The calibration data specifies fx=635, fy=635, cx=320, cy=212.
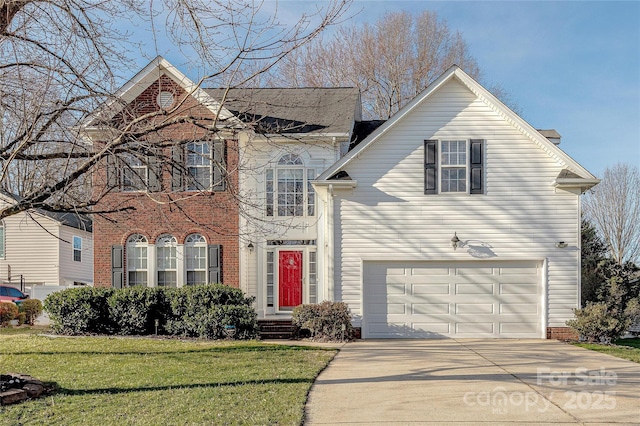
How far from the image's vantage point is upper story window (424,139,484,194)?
53.8ft

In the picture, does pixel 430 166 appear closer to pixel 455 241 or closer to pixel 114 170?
pixel 455 241

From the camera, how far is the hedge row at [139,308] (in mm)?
16219

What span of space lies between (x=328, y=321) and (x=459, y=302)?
3517 millimetres

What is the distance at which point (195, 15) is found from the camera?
27.9 ft

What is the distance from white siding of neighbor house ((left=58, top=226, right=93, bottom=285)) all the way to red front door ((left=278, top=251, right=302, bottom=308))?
1406 cm

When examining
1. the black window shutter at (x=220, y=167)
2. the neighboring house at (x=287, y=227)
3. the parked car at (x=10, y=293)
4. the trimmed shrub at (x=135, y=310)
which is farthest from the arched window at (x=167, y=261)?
the parked car at (x=10, y=293)

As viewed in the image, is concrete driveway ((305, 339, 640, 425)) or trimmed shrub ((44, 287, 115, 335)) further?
trimmed shrub ((44, 287, 115, 335))

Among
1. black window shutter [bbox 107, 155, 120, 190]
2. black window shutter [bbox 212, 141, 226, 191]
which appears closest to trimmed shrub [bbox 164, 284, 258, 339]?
black window shutter [bbox 212, 141, 226, 191]

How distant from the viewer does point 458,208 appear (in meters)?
16.4

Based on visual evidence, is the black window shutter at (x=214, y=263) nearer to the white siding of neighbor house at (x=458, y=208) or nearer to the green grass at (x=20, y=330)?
the white siding of neighbor house at (x=458, y=208)

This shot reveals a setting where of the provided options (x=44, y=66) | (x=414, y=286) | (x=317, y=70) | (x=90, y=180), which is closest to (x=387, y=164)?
(x=414, y=286)

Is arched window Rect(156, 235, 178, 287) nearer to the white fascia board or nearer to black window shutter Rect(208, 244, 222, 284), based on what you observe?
black window shutter Rect(208, 244, 222, 284)

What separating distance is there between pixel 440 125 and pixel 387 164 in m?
1.71

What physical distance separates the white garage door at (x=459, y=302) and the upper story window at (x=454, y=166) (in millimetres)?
1991
